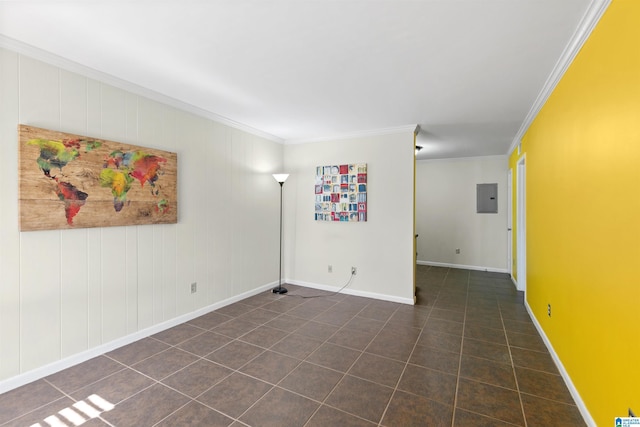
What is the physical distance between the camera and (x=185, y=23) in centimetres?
184

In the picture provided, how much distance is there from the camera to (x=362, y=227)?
14.5ft

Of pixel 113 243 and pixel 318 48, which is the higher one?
pixel 318 48

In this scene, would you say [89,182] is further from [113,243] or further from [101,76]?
[101,76]

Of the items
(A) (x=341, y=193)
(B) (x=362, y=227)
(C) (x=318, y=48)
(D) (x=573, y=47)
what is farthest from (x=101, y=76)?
(D) (x=573, y=47)

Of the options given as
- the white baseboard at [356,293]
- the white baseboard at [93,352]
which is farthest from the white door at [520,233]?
the white baseboard at [93,352]

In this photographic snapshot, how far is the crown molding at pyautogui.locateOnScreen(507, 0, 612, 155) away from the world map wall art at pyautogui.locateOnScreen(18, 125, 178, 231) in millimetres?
3523

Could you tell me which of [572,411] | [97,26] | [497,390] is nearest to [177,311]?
[97,26]

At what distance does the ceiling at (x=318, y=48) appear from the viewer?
5.59 ft

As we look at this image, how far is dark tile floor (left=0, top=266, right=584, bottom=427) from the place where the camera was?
6.10ft

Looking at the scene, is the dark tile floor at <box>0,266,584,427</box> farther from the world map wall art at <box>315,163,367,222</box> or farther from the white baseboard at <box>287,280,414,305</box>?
the world map wall art at <box>315,163,367,222</box>

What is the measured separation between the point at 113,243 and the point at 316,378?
7.10 feet

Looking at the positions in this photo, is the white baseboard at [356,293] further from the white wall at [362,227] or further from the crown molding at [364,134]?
the crown molding at [364,134]

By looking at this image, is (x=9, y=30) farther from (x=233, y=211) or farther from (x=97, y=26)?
(x=233, y=211)

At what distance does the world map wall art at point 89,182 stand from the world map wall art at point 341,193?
7.26 feet
